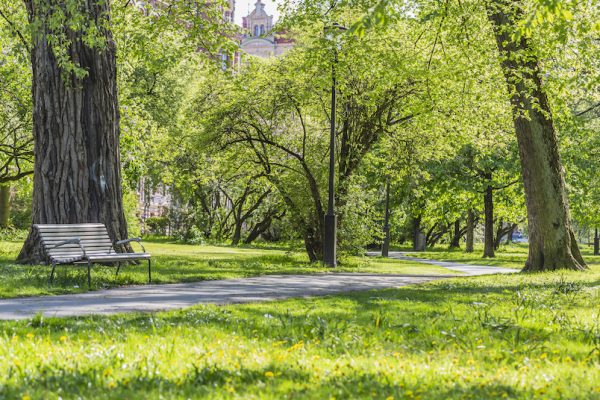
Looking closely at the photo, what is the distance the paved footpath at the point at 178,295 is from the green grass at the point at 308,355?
3.26ft

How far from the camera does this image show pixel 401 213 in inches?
1825

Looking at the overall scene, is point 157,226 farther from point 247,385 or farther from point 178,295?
point 247,385

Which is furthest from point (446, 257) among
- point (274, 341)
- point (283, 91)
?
point (274, 341)

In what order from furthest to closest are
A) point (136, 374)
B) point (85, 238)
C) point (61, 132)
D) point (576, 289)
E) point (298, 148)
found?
point (298, 148), point (61, 132), point (85, 238), point (576, 289), point (136, 374)

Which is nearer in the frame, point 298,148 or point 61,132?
point 61,132

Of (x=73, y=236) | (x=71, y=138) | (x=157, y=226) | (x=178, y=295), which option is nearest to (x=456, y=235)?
(x=157, y=226)

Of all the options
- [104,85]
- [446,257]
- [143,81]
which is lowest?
[446,257]

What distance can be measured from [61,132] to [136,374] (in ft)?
35.4

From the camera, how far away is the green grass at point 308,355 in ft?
15.1

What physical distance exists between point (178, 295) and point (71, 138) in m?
5.20

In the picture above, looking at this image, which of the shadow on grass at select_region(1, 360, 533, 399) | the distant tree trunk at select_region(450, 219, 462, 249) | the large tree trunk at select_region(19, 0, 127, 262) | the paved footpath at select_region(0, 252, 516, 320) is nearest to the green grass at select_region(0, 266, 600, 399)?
the shadow on grass at select_region(1, 360, 533, 399)

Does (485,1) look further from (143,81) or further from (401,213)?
(401,213)

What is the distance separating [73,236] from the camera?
12.9 meters

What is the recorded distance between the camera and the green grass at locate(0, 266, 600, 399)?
4609 millimetres
